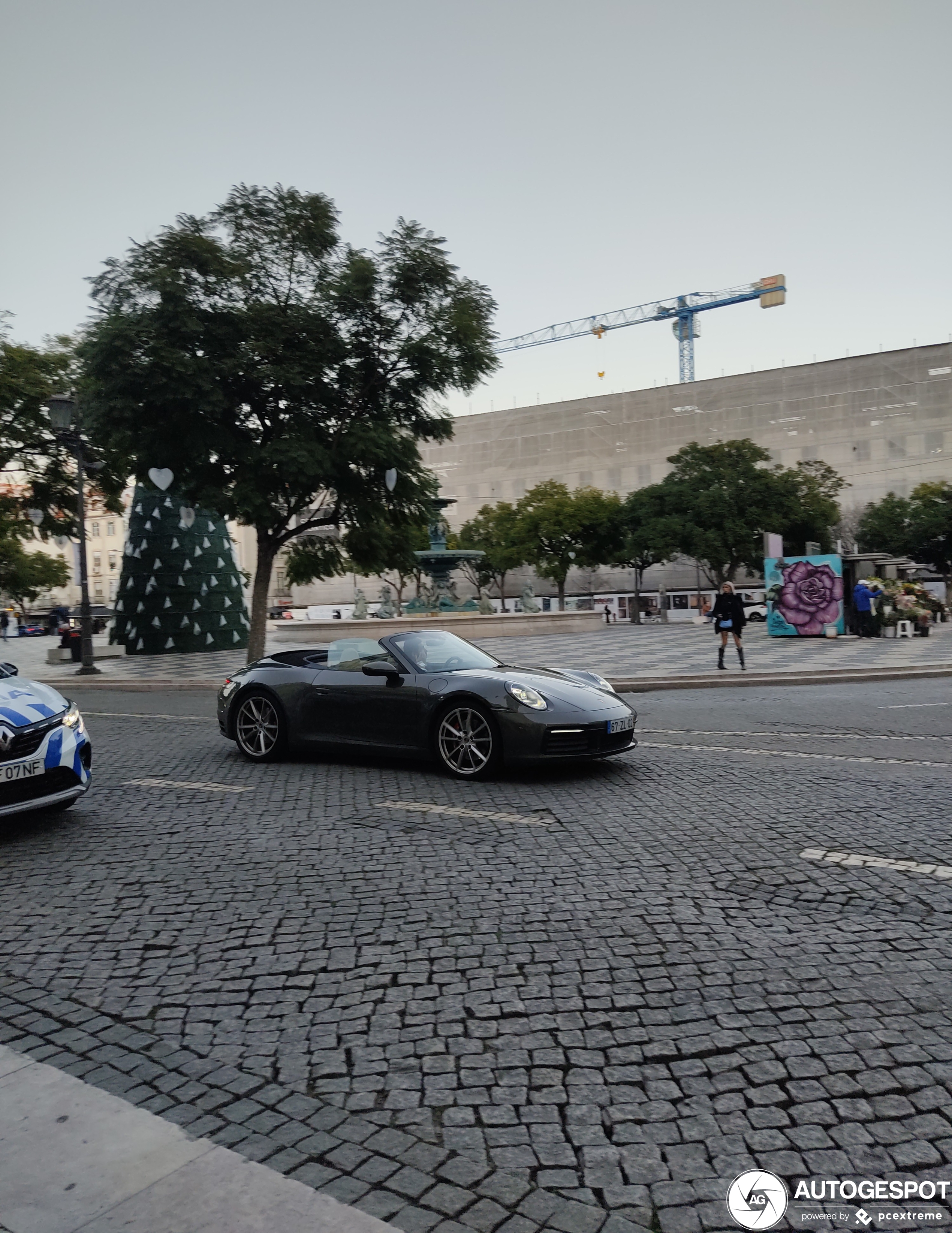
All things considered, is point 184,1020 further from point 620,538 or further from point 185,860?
point 620,538

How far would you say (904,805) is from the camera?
6129 millimetres

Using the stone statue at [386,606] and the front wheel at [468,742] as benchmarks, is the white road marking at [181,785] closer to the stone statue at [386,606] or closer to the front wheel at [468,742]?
the front wheel at [468,742]

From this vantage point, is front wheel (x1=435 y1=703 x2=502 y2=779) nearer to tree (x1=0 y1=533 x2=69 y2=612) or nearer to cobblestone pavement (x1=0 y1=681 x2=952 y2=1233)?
cobblestone pavement (x1=0 y1=681 x2=952 y2=1233)

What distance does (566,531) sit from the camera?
192ft

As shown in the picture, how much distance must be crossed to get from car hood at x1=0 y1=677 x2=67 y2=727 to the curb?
10.5m

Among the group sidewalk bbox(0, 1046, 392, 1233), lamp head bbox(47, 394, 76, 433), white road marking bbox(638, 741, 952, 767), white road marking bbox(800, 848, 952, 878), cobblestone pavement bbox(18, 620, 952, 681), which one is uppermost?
lamp head bbox(47, 394, 76, 433)

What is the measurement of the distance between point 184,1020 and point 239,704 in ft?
18.3

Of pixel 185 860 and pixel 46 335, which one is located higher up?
pixel 46 335

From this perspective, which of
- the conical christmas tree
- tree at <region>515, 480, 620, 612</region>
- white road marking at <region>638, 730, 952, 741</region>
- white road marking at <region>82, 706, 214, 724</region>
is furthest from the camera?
tree at <region>515, 480, 620, 612</region>

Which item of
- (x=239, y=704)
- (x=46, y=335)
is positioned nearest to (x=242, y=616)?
(x=46, y=335)

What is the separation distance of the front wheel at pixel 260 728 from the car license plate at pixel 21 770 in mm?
2808

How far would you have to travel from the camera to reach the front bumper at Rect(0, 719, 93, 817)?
18.4ft

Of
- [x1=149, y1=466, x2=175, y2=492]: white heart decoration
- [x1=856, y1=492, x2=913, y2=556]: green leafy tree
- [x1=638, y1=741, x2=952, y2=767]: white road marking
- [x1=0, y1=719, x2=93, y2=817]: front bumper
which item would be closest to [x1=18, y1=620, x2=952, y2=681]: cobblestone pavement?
[x1=149, y1=466, x2=175, y2=492]: white heart decoration

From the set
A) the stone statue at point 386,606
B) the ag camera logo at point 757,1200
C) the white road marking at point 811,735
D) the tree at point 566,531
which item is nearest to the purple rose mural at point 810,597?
the stone statue at point 386,606
